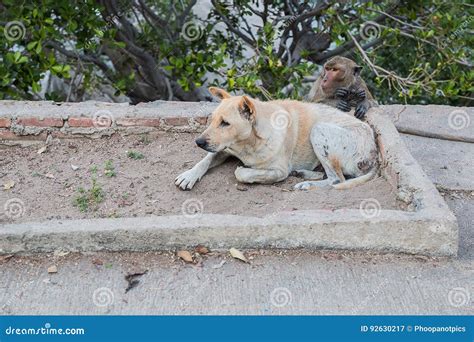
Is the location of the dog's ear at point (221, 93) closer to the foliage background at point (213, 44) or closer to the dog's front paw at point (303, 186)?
the dog's front paw at point (303, 186)

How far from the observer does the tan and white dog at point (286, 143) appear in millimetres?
5168

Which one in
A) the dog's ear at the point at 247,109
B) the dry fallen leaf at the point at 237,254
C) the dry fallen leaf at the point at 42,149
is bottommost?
the dry fallen leaf at the point at 42,149

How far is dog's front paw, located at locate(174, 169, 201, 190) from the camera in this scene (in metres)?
5.24

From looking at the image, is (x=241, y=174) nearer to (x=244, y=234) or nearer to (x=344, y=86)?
(x=244, y=234)

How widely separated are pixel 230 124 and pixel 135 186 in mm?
925

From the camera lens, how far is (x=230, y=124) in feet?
16.8

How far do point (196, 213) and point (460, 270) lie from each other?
1878mm

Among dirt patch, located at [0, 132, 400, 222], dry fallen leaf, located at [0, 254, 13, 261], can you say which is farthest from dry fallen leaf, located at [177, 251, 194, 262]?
dry fallen leaf, located at [0, 254, 13, 261]

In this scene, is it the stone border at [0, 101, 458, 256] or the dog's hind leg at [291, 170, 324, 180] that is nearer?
the stone border at [0, 101, 458, 256]

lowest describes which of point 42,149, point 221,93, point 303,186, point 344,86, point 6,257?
point 42,149

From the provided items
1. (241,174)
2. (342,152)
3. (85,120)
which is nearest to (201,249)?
(241,174)

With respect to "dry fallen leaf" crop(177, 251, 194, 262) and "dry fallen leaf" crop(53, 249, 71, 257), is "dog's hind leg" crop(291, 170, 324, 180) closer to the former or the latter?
"dry fallen leaf" crop(177, 251, 194, 262)

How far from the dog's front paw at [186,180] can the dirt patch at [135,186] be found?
0.05m

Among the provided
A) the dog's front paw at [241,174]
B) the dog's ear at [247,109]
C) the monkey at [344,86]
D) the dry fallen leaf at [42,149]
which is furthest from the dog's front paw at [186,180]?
the monkey at [344,86]
